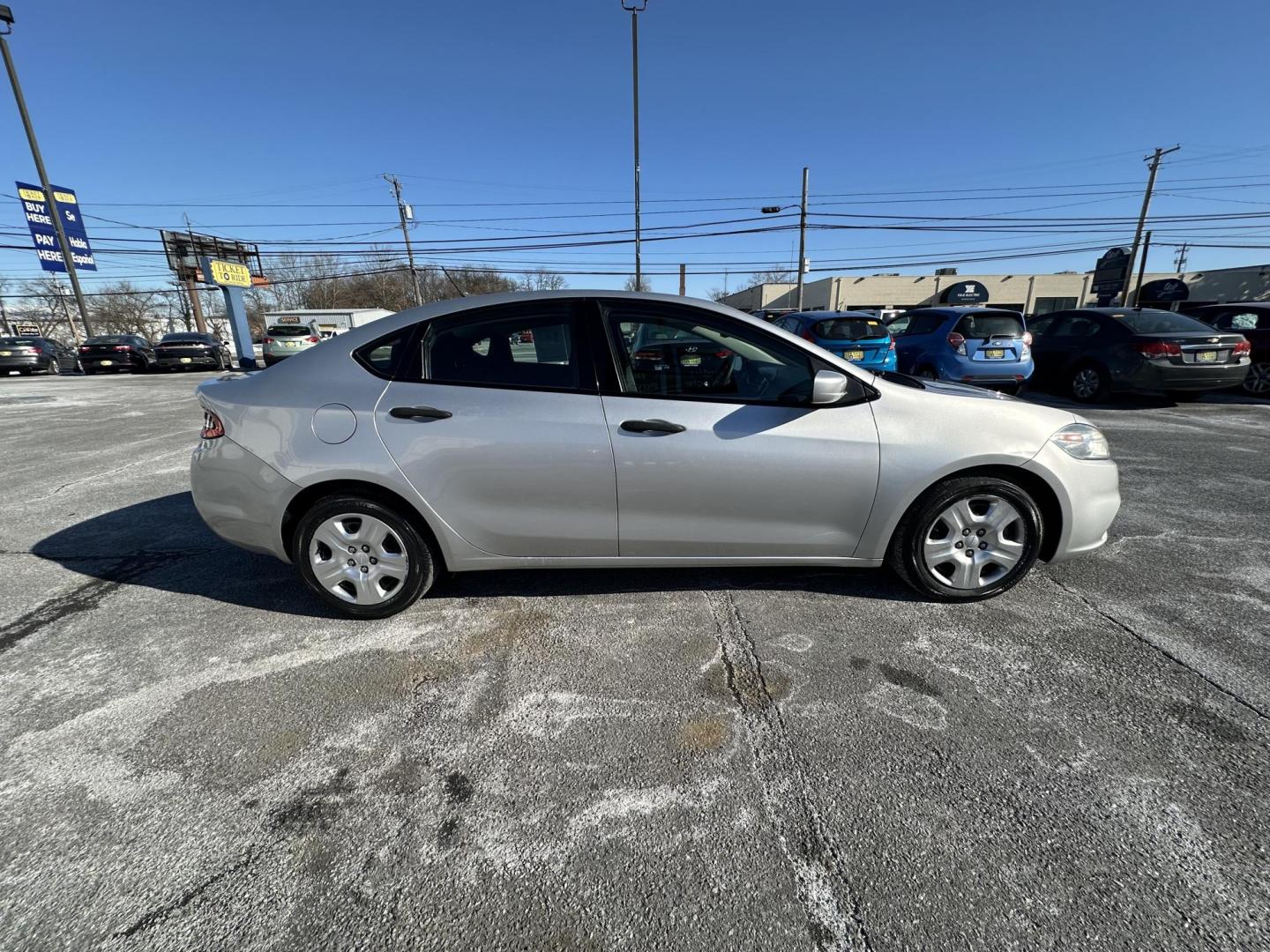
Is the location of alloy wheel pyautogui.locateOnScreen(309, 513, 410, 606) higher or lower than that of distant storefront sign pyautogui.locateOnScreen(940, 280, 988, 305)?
lower

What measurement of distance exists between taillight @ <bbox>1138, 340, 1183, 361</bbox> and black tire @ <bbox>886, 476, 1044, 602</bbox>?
7.77m

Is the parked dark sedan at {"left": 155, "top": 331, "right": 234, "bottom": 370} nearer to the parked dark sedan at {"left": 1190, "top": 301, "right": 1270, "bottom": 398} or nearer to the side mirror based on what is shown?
the side mirror

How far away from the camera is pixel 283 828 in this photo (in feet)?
5.52

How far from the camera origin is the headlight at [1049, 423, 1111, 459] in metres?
2.77

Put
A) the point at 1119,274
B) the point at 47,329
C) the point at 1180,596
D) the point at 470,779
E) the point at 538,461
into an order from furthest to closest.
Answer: the point at 47,329, the point at 1119,274, the point at 1180,596, the point at 538,461, the point at 470,779

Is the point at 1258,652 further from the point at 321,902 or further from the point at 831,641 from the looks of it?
the point at 321,902

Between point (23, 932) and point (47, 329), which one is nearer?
point (23, 932)

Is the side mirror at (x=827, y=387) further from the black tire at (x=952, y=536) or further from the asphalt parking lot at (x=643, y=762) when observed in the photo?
the asphalt parking lot at (x=643, y=762)

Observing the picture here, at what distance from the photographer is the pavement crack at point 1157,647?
2.12m

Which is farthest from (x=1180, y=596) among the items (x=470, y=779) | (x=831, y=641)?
(x=470, y=779)

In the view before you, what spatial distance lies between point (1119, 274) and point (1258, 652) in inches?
1500

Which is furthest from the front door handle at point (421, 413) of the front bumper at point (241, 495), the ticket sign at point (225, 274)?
the ticket sign at point (225, 274)

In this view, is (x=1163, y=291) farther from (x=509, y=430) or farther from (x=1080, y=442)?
(x=509, y=430)

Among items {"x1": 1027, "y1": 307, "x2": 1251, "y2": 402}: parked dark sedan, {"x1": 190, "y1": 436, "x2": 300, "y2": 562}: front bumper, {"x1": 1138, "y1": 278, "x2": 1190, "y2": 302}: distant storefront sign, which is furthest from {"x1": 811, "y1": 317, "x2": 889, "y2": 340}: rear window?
{"x1": 1138, "y1": 278, "x2": 1190, "y2": 302}: distant storefront sign
